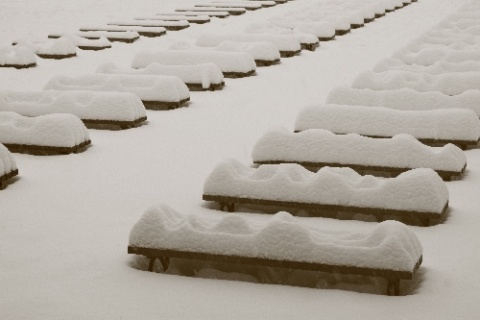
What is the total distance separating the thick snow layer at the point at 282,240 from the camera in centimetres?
679

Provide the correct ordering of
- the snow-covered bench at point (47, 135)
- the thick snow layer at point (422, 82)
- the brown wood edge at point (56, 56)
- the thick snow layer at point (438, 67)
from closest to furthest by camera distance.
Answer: the snow-covered bench at point (47, 135) < the thick snow layer at point (422, 82) < the thick snow layer at point (438, 67) < the brown wood edge at point (56, 56)

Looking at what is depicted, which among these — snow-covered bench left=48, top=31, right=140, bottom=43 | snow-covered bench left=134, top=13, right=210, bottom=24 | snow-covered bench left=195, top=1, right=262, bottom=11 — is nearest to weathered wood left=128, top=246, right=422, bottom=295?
snow-covered bench left=48, top=31, right=140, bottom=43

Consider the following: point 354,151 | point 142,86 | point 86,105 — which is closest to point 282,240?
point 354,151

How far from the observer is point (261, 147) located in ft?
35.5

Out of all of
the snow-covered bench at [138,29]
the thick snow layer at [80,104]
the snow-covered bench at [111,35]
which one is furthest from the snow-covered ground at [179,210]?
the snow-covered bench at [138,29]

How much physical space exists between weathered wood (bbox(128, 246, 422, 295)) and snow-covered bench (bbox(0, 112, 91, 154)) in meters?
4.56

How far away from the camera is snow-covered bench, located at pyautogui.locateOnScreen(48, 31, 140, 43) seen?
81.3ft

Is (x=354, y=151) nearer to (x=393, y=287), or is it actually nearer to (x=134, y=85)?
(x=393, y=287)

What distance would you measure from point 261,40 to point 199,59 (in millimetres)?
4149

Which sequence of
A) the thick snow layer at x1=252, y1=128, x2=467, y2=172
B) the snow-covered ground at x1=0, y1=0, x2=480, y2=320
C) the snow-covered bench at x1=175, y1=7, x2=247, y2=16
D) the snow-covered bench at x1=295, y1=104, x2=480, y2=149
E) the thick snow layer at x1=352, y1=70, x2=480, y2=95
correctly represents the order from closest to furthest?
the snow-covered ground at x1=0, y1=0, x2=480, y2=320 < the thick snow layer at x1=252, y1=128, x2=467, y2=172 < the snow-covered bench at x1=295, y1=104, x2=480, y2=149 < the thick snow layer at x1=352, y1=70, x2=480, y2=95 < the snow-covered bench at x1=175, y1=7, x2=247, y2=16

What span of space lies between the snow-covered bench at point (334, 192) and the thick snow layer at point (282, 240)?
1.23 meters

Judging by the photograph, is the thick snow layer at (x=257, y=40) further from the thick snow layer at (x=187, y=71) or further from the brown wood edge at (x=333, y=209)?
the brown wood edge at (x=333, y=209)

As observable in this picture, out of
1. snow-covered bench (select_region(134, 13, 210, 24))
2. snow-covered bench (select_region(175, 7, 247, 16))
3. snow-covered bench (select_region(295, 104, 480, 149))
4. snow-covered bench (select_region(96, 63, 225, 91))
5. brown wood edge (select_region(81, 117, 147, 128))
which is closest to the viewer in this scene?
snow-covered bench (select_region(295, 104, 480, 149))

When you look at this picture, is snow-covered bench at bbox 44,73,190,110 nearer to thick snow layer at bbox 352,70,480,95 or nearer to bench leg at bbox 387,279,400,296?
thick snow layer at bbox 352,70,480,95
